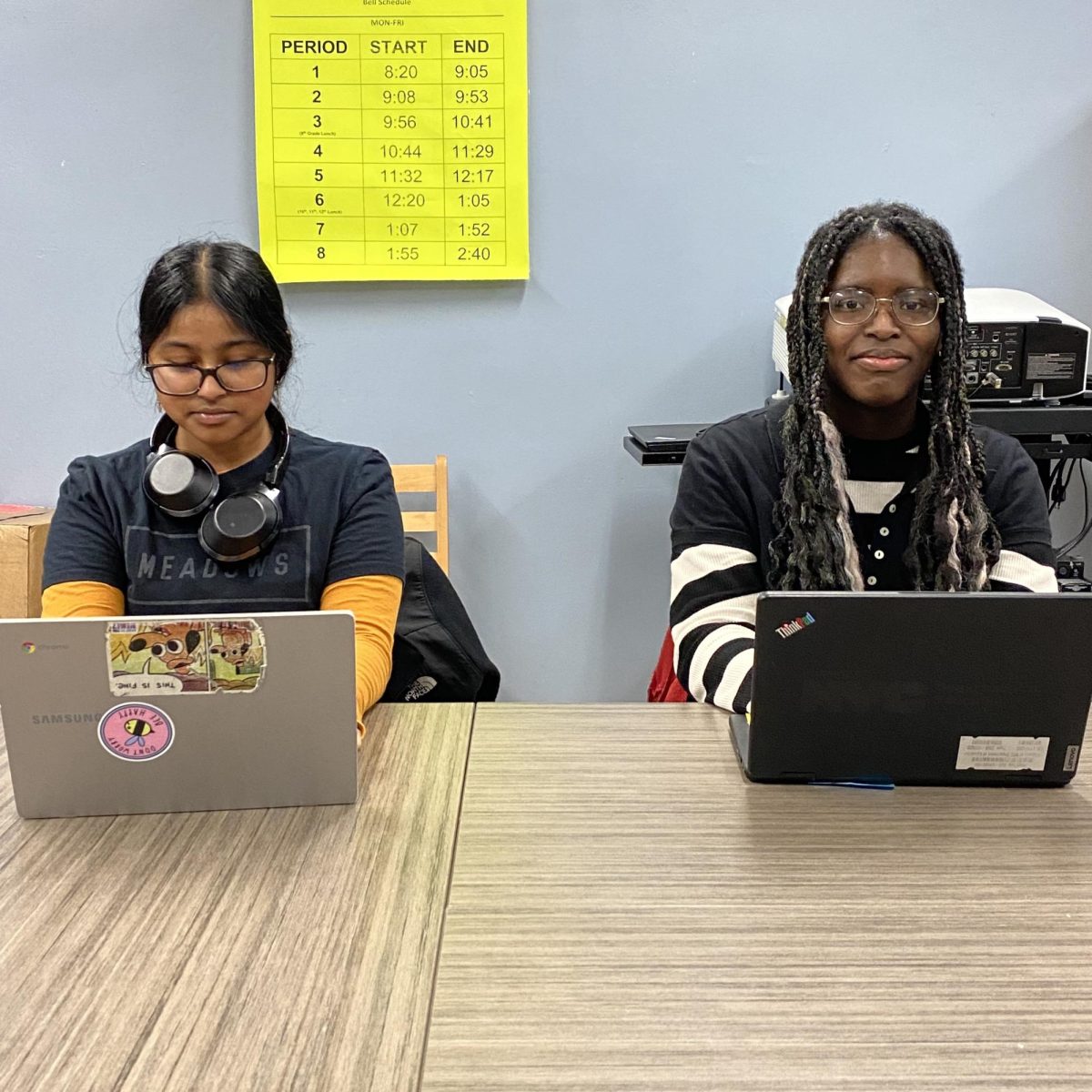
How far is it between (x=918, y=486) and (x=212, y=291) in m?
0.97

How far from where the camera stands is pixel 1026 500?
1342mm

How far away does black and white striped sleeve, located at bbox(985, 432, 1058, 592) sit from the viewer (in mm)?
1287

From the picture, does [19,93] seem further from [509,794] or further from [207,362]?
[509,794]

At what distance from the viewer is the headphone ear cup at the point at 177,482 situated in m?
1.24

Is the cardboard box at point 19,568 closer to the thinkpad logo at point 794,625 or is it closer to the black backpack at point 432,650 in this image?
the black backpack at point 432,650

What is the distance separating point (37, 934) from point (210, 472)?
0.67 meters

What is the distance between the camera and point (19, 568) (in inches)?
76.1

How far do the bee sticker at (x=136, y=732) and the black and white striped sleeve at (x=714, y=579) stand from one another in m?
0.61

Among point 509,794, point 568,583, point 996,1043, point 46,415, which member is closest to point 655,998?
point 996,1043

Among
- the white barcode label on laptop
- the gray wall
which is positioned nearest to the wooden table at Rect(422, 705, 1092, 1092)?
the white barcode label on laptop

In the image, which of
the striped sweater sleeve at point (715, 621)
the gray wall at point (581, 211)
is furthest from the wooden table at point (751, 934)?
the gray wall at point (581, 211)

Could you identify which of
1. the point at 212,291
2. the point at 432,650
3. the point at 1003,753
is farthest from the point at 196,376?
the point at 1003,753

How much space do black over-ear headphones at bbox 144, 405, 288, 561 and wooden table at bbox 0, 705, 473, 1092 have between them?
42 centimetres

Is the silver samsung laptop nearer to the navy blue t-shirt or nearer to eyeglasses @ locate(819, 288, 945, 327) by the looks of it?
the navy blue t-shirt
